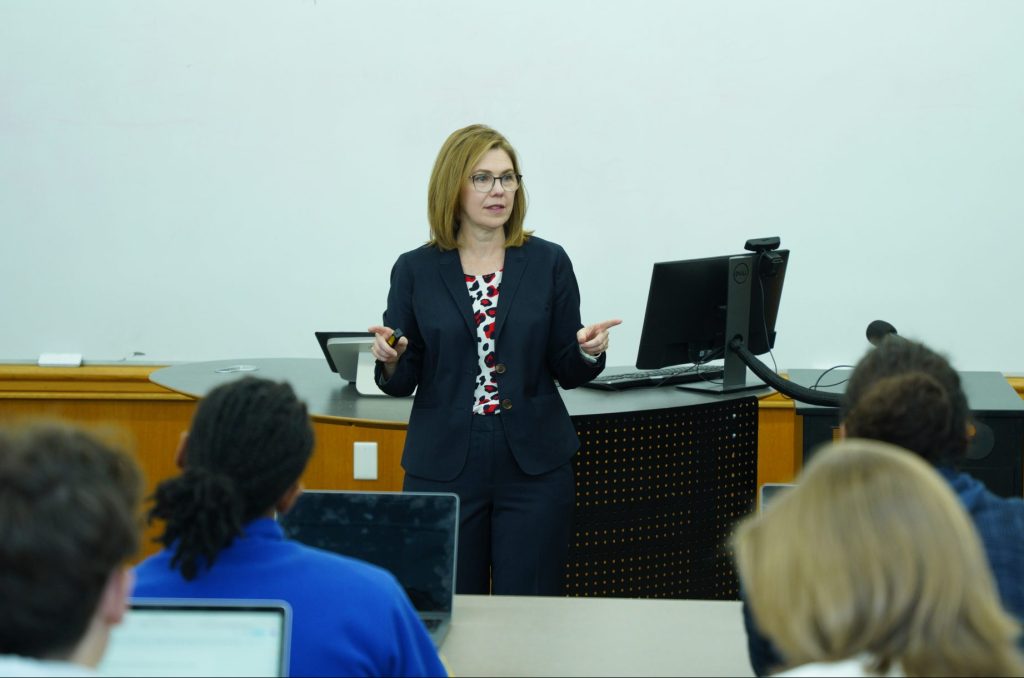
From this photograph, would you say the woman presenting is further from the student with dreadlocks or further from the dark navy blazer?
the student with dreadlocks

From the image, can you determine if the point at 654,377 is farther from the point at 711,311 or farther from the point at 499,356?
the point at 499,356

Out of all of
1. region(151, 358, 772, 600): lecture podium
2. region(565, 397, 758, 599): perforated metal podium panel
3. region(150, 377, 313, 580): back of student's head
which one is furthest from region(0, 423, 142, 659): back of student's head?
region(565, 397, 758, 599): perforated metal podium panel

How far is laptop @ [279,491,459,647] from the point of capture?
1940 mm

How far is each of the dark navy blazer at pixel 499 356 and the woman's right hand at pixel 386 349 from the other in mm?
23

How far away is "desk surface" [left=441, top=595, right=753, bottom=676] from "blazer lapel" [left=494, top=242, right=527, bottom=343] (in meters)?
0.80

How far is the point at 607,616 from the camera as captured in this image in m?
2.02

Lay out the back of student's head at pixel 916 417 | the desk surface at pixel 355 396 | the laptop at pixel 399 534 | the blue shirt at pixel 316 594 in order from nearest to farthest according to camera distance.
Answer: the blue shirt at pixel 316 594 → the back of student's head at pixel 916 417 → the laptop at pixel 399 534 → the desk surface at pixel 355 396

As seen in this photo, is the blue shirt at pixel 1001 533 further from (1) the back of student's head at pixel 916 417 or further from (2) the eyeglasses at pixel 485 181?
(2) the eyeglasses at pixel 485 181

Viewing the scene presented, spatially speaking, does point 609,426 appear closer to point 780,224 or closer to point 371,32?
point 780,224

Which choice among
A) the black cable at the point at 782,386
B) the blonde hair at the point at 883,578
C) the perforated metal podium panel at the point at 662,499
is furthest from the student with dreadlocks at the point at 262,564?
the black cable at the point at 782,386

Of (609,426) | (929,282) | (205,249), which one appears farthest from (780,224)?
(205,249)

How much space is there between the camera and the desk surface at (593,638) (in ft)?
5.95

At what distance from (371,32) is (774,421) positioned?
2087mm

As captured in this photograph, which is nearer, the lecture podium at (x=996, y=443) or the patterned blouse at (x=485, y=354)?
the patterned blouse at (x=485, y=354)
